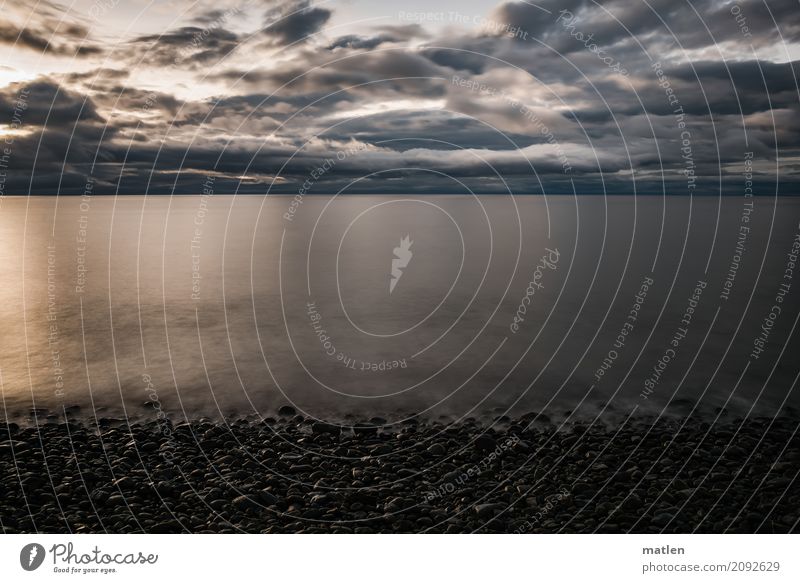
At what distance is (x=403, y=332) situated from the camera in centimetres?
2211

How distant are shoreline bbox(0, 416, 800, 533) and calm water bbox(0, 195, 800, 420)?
4.64 ft

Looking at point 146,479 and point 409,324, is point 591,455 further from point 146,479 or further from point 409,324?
point 409,324

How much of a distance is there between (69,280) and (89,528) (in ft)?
91.8

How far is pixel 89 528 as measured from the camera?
9.46 m

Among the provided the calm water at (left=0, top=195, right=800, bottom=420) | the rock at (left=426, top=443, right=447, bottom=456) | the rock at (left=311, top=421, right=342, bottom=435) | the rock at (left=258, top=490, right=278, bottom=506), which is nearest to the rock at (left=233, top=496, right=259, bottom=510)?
the rock at (left=258, top=490, right=278, bottom=506)

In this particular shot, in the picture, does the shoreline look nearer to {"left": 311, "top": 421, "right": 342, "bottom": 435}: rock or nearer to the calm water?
{"left": 311, "top": 421, "right": 342, "bottom": 435}: rock

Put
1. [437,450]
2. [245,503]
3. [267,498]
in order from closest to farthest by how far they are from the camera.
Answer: [245,503] < [267,498] < [437,450]

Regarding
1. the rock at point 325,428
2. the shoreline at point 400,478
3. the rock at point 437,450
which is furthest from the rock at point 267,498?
the rock at point 437,450

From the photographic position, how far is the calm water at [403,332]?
15.6 m

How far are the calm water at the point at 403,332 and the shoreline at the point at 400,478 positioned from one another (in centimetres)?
142

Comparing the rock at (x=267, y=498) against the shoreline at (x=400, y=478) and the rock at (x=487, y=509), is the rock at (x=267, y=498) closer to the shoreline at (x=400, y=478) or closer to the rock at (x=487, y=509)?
the shoreline at (x=400, y=478)

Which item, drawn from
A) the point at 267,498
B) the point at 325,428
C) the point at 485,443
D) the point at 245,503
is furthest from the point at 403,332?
the point at 245,503

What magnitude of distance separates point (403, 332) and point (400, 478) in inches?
451

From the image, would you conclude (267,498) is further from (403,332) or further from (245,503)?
(403,332)
